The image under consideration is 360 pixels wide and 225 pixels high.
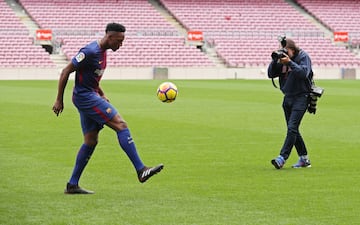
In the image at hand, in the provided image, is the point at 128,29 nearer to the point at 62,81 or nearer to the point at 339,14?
the point at 339,14

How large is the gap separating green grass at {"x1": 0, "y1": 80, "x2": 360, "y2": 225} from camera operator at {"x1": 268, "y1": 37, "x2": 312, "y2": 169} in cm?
33

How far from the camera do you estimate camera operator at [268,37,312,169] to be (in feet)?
42.2

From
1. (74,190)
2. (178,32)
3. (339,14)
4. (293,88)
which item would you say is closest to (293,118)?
(293,88)

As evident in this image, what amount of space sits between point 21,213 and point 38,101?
21.5 meters

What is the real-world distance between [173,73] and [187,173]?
45.7 meters

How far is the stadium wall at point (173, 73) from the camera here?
54656 millimetres

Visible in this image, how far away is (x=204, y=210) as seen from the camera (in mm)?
9352

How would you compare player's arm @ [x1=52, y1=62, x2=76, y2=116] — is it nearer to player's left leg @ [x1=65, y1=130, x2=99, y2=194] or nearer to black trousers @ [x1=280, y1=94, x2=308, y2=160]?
player's left leg @ [x1=65, y1=130, x2=99, y2=194]

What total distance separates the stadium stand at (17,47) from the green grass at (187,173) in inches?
1321

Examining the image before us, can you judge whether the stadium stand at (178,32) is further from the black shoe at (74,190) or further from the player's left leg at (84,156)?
the black shoe at (74,190)

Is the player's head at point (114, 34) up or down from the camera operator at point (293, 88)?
up

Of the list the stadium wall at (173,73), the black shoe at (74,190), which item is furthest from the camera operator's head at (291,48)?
the stadium wall at (173,73)

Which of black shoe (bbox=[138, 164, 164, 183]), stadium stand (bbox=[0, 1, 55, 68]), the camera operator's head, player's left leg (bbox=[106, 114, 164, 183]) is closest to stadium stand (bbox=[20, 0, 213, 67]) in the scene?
stadium stand (bbox=[0, 1, 55, 68])

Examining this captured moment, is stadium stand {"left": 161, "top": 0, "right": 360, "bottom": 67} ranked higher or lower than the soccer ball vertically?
lower
